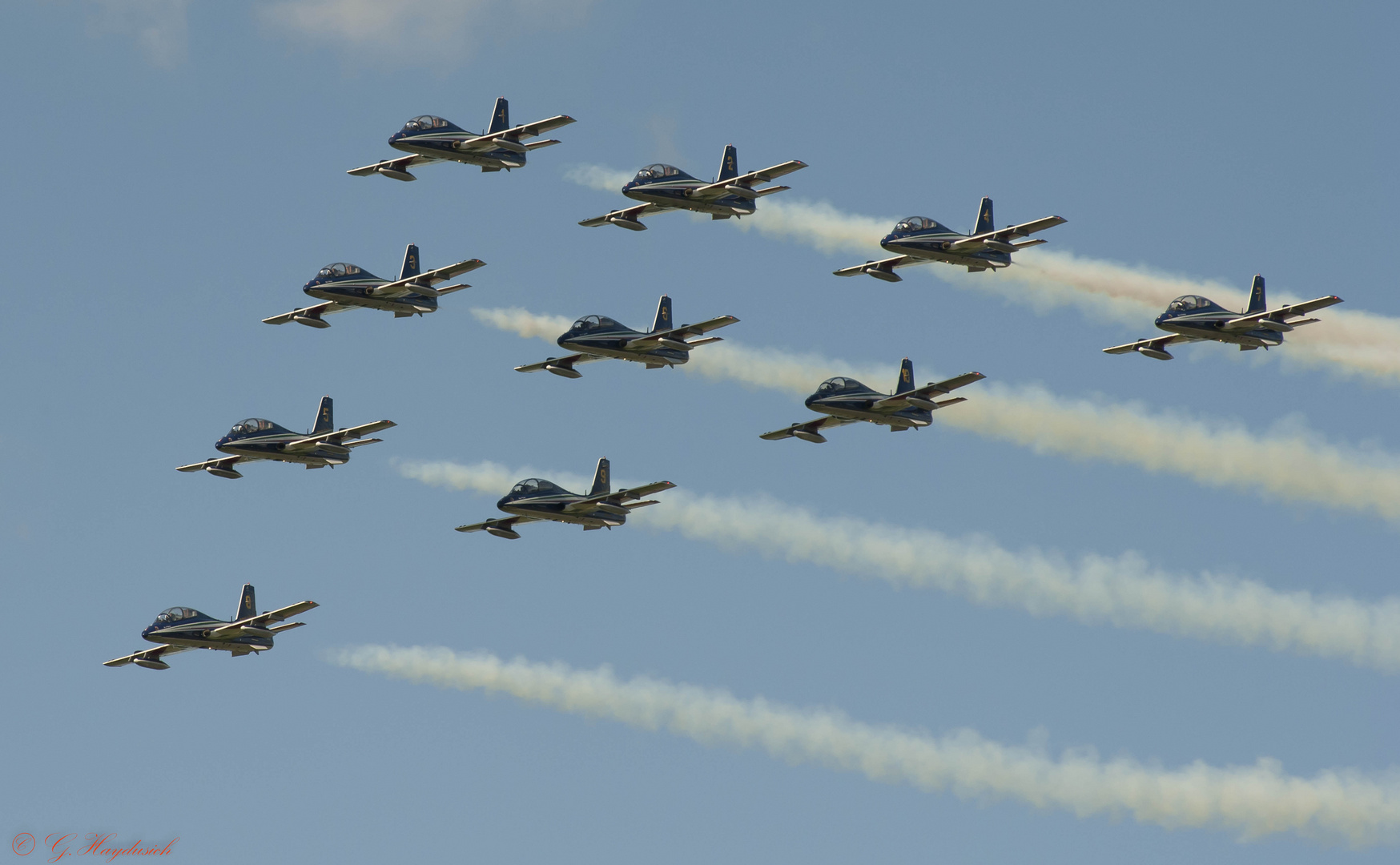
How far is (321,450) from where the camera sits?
117 meters

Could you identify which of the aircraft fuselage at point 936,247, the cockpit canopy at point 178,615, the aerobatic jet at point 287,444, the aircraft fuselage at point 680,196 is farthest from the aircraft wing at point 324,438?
the aircraft fuselage at point 936,247

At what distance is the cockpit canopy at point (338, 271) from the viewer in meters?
119

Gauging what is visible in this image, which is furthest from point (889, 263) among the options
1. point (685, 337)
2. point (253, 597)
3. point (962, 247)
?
point (253, 597)

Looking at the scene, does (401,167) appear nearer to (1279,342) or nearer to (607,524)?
(607,524)

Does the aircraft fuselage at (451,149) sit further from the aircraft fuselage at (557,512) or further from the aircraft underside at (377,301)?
the aircraft fuselage at (557,512)

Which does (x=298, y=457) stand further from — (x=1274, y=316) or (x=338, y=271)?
(x=1274, y=316)

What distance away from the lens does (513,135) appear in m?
117

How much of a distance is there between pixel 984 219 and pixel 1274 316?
676 inches

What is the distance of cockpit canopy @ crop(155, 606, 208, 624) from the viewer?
119500mm

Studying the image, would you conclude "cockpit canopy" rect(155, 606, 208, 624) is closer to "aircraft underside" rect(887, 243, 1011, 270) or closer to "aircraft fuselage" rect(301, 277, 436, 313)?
"aircraft fuselage" rect(301, 277, 436, 313)

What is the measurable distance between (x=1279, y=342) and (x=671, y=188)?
35987mm

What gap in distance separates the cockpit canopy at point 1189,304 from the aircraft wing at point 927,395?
15379 millimetres

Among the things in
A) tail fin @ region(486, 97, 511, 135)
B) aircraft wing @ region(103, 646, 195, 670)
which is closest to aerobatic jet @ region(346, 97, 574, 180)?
tail fin @ region(486, 97, 511, 135)

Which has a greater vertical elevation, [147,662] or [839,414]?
[839,414]
